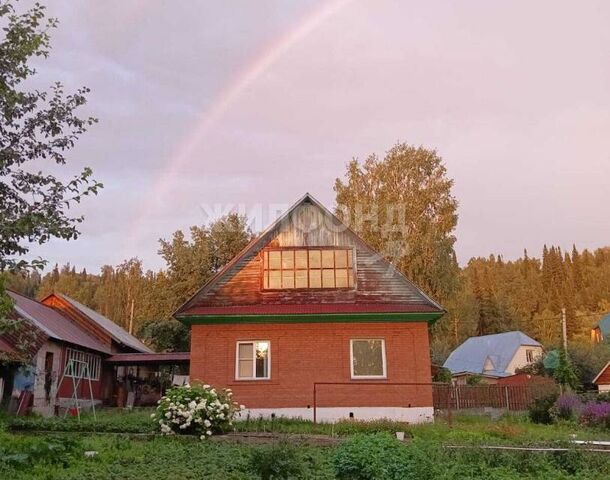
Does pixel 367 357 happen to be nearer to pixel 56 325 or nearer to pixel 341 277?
pixel 341 277

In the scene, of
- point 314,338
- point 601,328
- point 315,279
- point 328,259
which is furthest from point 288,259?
point 601,328

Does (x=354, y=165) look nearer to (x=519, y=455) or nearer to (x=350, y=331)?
(x=350, y=331)

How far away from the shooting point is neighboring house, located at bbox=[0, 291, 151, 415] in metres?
25.1

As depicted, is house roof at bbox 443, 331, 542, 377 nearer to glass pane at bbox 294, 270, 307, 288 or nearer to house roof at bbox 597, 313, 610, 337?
house roof at bbox 597, 313, 610, 337

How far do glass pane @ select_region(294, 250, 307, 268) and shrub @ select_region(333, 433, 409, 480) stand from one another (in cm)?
1325

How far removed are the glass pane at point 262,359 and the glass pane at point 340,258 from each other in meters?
3.74

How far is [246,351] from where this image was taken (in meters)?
20.4

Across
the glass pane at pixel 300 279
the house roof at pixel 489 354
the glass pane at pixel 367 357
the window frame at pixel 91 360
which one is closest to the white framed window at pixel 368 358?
the glass pane at pixel 367 357

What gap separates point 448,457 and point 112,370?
3064cm

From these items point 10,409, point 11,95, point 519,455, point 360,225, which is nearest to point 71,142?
point 11,95

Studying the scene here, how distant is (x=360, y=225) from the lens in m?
34.7

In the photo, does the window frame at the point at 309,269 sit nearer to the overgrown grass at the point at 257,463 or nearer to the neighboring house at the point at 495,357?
the overgrown grass at the point at 257,463

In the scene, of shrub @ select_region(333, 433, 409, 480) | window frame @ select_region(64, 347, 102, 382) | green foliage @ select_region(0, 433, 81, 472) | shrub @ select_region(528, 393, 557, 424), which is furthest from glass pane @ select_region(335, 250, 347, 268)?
window frame @ select_region(64, 347, 102, 382)

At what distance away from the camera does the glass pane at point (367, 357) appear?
20.1 meters
